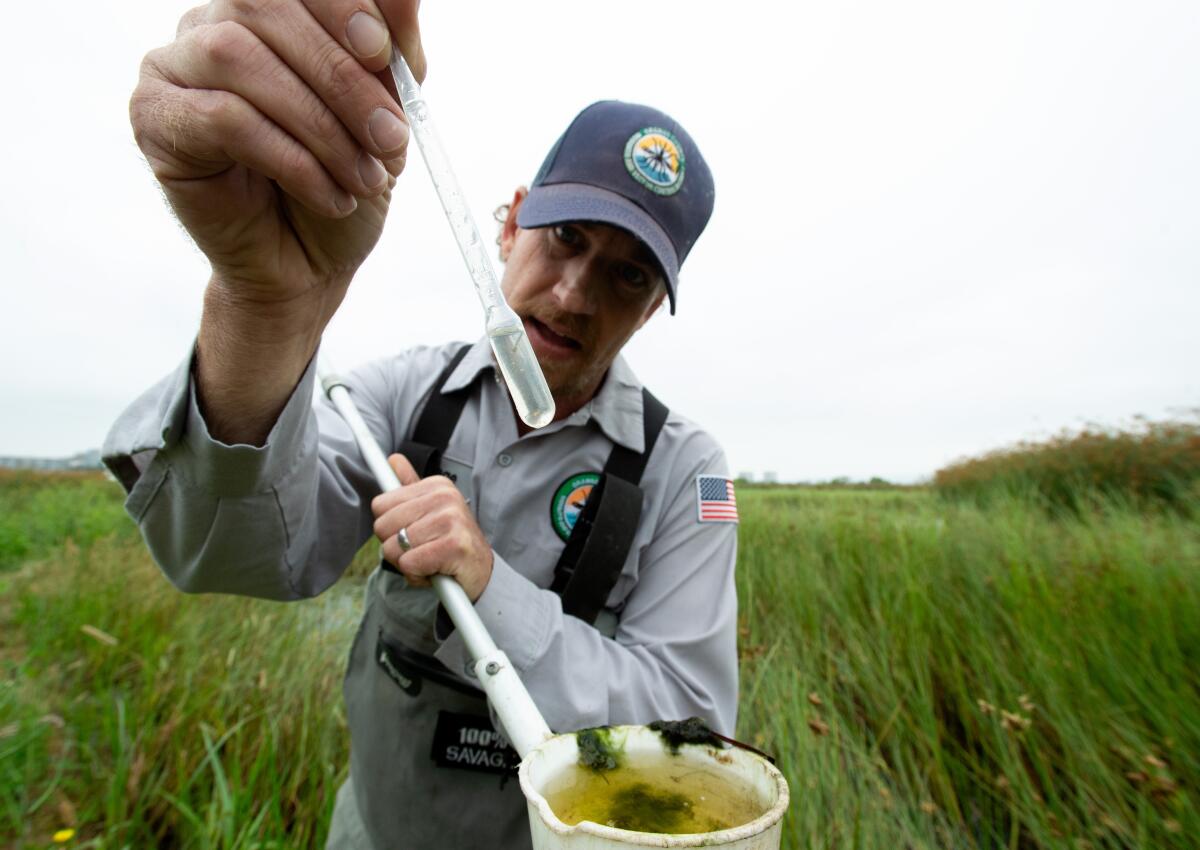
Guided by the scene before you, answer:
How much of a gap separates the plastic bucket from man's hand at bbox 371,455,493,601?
53 cm

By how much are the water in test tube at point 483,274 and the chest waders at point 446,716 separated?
29.4 inches

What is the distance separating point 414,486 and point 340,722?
2.40m

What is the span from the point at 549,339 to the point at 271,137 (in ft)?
3.37

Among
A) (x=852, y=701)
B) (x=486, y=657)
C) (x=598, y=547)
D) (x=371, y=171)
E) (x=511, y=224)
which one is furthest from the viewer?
(x=852, y=701)

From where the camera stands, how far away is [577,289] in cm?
174

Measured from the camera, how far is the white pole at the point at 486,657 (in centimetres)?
91

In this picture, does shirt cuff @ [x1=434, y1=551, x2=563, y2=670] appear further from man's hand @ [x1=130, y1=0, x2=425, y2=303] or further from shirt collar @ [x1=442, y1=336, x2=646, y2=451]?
man's hand @ [x1=130, y1=0, x2=425, y2=303]

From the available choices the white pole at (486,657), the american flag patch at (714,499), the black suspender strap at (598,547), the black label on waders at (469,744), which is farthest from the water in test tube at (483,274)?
the black label on waders at (469,744)

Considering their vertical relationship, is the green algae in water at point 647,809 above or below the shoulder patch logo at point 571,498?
below

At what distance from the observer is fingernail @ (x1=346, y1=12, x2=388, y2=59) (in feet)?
2.63

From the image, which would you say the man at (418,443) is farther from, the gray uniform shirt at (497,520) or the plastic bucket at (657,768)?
the plastic bucket at (657,768)

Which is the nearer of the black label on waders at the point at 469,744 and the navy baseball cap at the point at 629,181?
the black label on waders at the point at 469,744


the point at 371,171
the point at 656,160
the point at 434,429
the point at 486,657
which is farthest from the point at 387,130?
the point at 656,160

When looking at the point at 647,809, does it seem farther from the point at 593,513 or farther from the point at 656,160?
the point at 656,160
